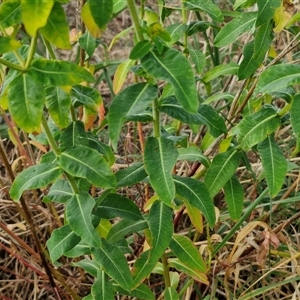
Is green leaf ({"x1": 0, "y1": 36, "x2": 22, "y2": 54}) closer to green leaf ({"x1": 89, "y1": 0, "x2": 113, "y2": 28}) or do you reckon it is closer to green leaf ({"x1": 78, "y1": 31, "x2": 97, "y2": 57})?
green leaf ({"x1": 89, "y1": 0, "x2": 113, "y2": 28})

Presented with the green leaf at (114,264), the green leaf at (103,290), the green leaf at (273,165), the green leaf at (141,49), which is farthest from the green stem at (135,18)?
the green leaf at (103,290)

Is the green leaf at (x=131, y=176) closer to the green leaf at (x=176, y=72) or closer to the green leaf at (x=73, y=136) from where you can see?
the green leaf at (x=73, y=136)

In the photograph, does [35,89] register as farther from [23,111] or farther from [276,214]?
[276,214]

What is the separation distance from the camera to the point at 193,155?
1.28 metres

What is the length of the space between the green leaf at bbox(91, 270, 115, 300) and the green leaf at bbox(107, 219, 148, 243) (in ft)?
0.31

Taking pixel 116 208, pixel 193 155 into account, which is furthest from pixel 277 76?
pixel 116 208

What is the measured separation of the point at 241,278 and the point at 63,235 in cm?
80

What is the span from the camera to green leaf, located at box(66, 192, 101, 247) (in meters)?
1.03

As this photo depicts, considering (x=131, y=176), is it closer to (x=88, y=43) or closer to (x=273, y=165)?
(x=273, y=165)

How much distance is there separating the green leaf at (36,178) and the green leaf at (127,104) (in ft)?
0.63

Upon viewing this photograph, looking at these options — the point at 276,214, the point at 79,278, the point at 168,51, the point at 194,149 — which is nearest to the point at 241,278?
the point at 276,214

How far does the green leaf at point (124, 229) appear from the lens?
1.21 metres

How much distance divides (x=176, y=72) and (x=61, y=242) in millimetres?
457

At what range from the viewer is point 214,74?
1400mm
